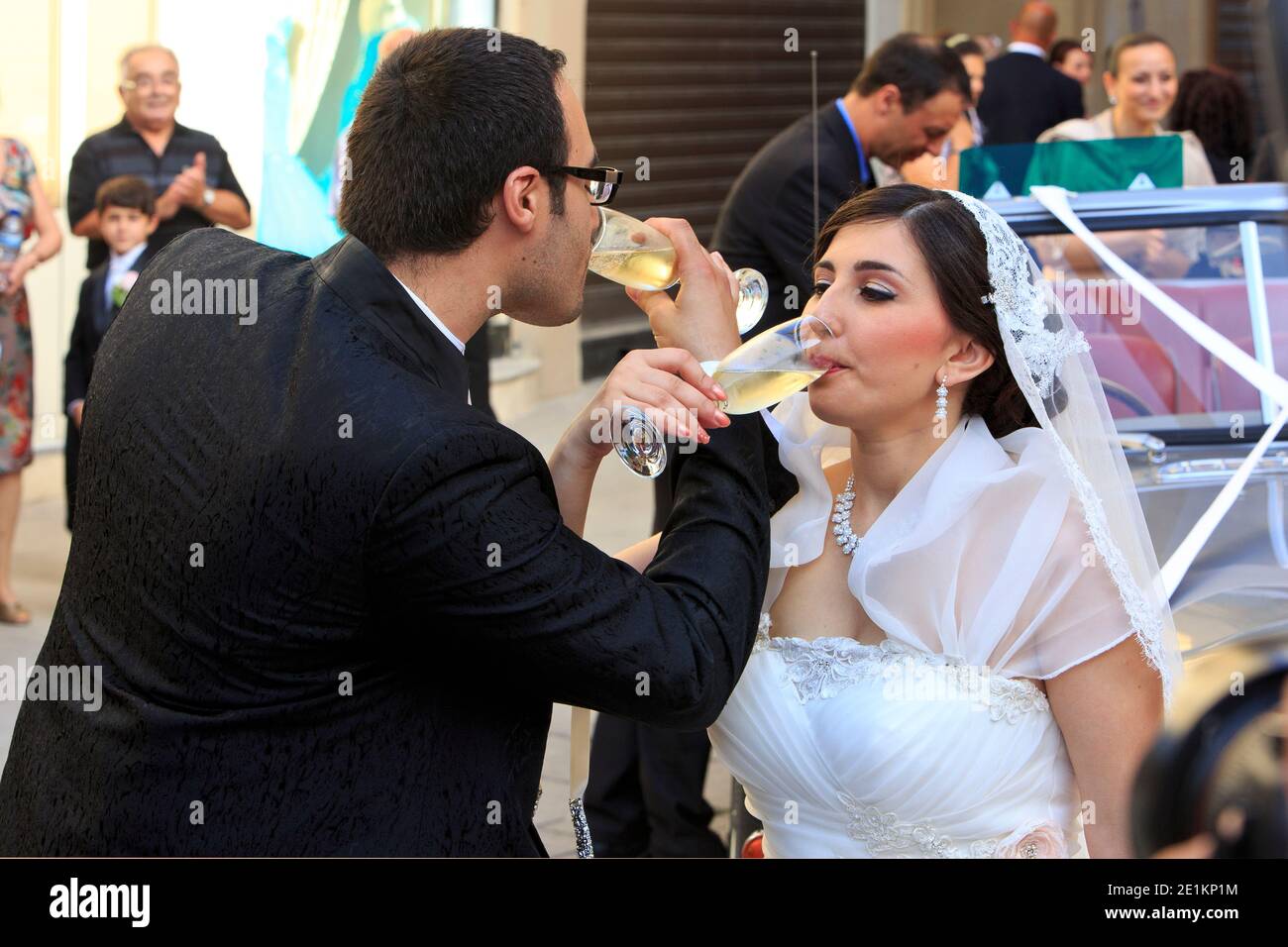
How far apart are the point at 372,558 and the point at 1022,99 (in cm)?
796

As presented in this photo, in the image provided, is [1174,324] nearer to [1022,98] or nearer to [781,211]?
[781,211]

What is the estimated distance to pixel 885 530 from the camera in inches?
99.9

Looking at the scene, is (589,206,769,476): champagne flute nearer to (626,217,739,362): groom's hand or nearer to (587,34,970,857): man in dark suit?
(626,217,739,362): groom's hand

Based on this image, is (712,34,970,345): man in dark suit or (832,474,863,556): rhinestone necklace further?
(712,34,970,345): man in dark suit

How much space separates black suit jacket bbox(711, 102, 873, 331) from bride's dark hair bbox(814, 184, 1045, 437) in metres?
1.87

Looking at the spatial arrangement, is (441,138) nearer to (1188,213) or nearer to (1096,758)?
(1096,758)

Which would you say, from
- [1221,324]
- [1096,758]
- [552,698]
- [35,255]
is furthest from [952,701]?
[35,255]

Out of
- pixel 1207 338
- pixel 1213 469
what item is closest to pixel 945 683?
pixel 1213 469

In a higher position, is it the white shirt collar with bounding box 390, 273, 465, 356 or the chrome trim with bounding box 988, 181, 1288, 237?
the chrome trim with bounding box 988, 181, 1288, 237

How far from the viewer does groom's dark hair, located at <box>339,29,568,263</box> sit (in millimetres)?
1874

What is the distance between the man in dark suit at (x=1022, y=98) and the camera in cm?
896

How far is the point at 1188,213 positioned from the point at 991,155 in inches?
31.1

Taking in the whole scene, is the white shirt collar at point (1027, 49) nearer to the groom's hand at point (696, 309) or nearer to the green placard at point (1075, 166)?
the green placard at point (1075, 166)

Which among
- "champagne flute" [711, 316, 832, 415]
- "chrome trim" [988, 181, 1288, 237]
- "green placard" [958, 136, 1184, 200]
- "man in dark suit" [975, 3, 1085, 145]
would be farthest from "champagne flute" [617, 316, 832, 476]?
"man in dark suit" [975, 3, 1085, 145]
